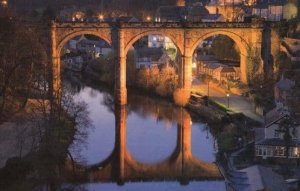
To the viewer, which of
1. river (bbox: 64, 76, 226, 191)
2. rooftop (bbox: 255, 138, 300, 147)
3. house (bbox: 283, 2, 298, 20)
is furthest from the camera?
house (bbox: 283, 2, 298, 20)

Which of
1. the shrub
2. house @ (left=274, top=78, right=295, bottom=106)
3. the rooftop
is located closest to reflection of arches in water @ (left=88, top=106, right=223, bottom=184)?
the rooftop

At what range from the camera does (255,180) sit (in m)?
26.9

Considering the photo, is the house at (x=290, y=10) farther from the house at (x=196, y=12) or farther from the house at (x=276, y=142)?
the house at (x=276, y=142)

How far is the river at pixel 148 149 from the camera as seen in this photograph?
31.0 m

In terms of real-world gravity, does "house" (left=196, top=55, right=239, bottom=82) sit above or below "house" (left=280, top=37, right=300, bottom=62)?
below

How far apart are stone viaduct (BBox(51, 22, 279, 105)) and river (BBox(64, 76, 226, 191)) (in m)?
2.67

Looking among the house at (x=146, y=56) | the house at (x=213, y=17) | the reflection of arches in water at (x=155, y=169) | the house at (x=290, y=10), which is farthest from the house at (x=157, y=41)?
the reflection of arches in water at (x=155, y=169)

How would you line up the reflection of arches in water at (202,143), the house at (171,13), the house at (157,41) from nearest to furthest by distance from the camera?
the reflection of arches in water at (202,143), the house at (157,41), the house at (171,13)

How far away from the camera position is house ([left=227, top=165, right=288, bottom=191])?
85.4 feet

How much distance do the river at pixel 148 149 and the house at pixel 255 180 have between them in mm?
1182

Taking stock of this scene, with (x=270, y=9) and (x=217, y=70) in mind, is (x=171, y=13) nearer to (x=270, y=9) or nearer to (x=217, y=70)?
(x=270, y=9)

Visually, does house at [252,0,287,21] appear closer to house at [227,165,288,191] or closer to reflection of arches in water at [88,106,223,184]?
reflection of arches in water at [88,106,223,184]

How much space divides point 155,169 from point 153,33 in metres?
18.4

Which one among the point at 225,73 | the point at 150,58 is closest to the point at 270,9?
the point at 150,58
